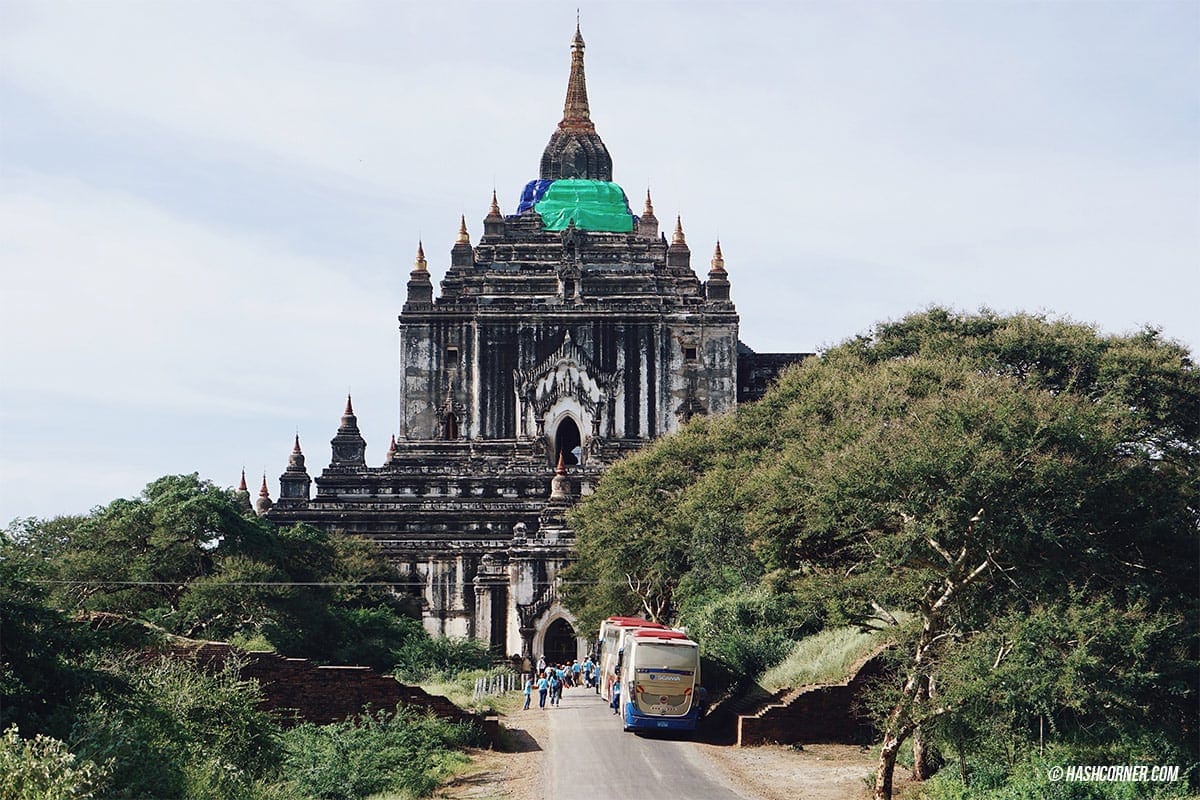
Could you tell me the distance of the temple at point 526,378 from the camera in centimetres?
6894

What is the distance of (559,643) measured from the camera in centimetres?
6009

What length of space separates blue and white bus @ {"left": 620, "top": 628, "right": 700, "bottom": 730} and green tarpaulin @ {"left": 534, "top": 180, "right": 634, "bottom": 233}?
141 feet

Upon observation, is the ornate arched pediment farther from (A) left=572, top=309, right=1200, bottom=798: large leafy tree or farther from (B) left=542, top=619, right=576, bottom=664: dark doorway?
(A) left=572, top=309, right=1200, bottom=798: large leafy tree

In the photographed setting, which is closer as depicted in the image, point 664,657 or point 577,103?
point 664,657

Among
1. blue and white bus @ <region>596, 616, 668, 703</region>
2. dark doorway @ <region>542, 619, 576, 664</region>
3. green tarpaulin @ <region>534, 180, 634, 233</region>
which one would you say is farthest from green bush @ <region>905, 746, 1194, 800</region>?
green tarpaulin @ <region>534, 180, 634, 233</region>

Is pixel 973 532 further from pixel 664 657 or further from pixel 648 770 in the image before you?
pixel 664 657

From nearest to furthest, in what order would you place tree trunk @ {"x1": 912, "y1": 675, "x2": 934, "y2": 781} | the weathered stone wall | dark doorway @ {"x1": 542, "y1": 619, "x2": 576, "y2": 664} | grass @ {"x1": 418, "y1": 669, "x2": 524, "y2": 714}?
1. tree trunk @ {"x1": 912, "y1": 675, "x2": 934, "y2": 781}
2. the weathered stone wall
3. grass @ {"x1": 418, "y1": 669, "x2": 524, "y2": 714}
4. dark doorway @ {"x1": 542, "y1": 619, "x2": 576, "y2": 664}

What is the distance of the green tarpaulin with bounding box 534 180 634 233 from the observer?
7781 centimetres

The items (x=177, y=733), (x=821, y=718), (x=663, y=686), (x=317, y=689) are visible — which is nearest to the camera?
(x=177, y=733)

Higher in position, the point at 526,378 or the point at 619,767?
the point at 526,378

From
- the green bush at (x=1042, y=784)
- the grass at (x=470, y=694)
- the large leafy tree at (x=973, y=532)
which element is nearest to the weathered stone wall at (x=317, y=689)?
the grass at (x=470, y=694)

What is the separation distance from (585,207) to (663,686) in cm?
4499

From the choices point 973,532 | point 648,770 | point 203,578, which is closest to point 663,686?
point 648,770

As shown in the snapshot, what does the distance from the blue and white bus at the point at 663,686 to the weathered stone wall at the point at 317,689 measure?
4.35m
